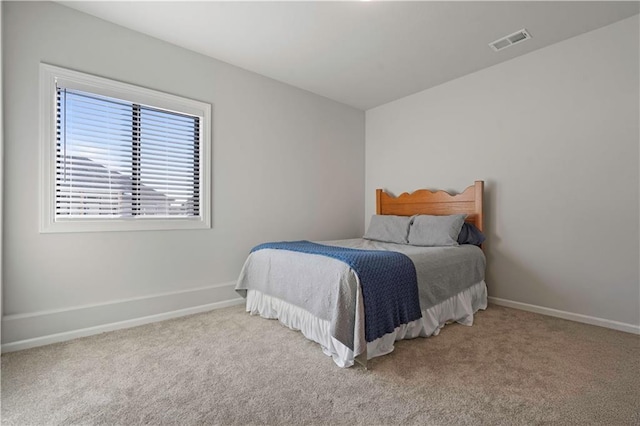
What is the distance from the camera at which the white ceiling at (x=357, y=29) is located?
226 cm

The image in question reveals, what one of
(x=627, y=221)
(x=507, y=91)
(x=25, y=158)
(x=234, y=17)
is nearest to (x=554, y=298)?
(x=627, y=221)

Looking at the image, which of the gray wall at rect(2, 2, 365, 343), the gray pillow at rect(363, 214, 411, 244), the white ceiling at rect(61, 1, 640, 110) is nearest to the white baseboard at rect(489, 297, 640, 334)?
the gray pillow at rect(363, 214, 411, 244)

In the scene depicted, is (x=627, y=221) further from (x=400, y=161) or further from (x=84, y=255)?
(x=84, y=255)

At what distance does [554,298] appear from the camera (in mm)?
2775

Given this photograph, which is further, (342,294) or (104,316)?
(104,316)

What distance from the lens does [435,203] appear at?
11.5 ft

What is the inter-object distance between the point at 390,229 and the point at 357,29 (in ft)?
6.62

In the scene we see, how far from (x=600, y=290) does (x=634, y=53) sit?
76.4 inches

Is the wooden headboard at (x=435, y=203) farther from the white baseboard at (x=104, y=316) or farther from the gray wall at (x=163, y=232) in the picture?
the white baseboard at (x=104, y=316)

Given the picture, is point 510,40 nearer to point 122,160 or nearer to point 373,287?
point 373,287

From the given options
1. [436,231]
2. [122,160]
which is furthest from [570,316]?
[122,160]

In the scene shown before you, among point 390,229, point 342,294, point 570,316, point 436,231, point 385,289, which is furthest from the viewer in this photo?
point 390,229

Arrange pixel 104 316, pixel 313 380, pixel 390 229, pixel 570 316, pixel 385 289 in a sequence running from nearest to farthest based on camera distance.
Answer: pixel 313 380, pixel 385 289, pixel 104 316, pixel 570 316, pixel 390 229

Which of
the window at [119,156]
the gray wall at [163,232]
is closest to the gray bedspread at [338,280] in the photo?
the gray wall at [163,232]
